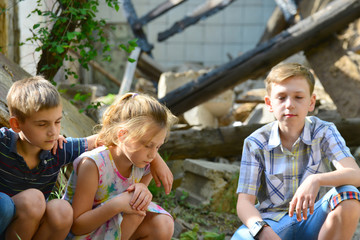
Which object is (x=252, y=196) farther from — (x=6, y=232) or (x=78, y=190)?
(x=6, y=232)

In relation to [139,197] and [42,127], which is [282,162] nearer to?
[139,197]

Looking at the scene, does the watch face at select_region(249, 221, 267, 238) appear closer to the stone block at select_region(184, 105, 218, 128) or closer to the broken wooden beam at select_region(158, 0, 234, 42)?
the stone block at select_region(184, 105, 218, 128)

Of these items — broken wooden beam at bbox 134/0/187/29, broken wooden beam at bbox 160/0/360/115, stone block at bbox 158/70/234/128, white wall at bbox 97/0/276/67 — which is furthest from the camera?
white wall at bbox 97/0/276/67

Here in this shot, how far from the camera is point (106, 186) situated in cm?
230

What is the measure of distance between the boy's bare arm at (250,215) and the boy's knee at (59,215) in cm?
89

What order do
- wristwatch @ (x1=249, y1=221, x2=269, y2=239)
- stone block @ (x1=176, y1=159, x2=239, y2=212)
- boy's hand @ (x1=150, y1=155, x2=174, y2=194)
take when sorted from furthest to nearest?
stone block @ (x1=176, y1=159, x2=239, y2=212) < boy's hand @ (x1=150, y1=155, x2=174, y2=194) < wristwatch @ (x1=249, y1=221, x2=269, y2=239)

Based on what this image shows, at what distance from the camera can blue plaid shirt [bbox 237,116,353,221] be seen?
2.59 m

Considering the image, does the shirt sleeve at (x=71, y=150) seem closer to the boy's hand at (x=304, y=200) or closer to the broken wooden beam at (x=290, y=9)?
the boy's hand at (x=304, y=200)

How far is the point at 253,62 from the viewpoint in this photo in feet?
16.5

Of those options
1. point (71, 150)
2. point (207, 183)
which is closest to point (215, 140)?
point (207, 183)

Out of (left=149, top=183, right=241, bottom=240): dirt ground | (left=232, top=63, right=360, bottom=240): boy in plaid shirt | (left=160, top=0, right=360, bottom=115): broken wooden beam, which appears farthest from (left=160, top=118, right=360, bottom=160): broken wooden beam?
(left=232, top=63, right=360, bottom=240): boy in plaid shirt

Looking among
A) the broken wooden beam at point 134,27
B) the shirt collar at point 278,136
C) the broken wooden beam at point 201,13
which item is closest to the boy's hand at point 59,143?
the shirt collar at point 278,136

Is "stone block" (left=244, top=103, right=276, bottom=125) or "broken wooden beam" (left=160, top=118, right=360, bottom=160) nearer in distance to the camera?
"broken wooden beam" (left=160, top=118, right=360, bottom=160)

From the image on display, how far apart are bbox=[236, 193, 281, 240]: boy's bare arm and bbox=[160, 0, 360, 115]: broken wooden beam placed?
2518 millimetres
